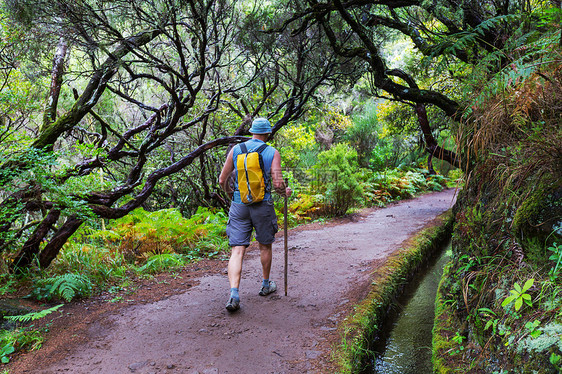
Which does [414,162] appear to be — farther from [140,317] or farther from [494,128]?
[140,317]

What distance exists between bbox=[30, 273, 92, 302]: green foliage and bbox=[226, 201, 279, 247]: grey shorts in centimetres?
199

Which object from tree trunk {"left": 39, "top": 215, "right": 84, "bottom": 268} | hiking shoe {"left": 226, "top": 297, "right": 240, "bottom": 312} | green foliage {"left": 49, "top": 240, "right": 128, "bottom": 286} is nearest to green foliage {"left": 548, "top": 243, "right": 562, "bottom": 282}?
hiking shoe {"left": 226, "top": 297, "right": 240, "bottom": 312}

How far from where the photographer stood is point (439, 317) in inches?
150

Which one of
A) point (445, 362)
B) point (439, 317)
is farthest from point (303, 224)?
point (445, 362)

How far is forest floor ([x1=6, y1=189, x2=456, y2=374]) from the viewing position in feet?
9.36

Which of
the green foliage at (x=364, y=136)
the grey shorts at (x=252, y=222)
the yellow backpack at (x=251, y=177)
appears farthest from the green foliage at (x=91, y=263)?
the green foliage at (x=364, y=136)

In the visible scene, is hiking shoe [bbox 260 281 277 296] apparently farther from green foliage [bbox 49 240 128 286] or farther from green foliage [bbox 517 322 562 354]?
green foliage [bbox 517 322 562 354]

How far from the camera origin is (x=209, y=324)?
3.53 m

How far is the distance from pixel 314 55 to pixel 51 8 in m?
5.26

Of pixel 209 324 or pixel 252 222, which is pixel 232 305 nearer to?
pixel 209 324

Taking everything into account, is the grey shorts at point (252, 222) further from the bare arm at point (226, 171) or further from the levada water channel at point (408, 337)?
the levada water channel at point (408, 337)

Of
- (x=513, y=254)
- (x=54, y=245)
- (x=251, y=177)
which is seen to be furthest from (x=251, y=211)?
(x=54, y=245)

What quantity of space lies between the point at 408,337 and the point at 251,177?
102 inches

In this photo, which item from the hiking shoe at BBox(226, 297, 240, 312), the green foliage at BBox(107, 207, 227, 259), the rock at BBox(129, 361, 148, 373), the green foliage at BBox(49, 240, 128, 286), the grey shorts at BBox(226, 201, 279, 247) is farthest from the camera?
the green foliage at BBox(107, 207, 227, 259)
